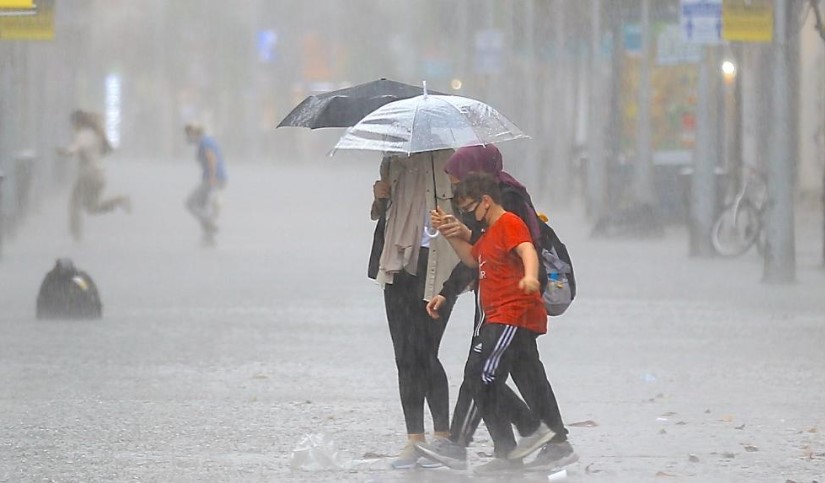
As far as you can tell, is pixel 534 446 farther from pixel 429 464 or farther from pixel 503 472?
pixel 429 464

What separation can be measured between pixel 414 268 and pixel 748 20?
11375 mm

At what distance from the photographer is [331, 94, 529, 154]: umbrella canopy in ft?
25.8

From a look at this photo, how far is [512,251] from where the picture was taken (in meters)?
7.64

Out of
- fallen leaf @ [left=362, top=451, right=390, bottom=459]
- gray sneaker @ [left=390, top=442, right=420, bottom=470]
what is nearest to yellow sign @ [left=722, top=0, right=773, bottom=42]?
fallen leaf @ [left=362, top=451, right=390, bottom=459]

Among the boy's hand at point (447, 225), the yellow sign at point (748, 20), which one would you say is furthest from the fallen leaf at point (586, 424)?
the yellow sign at point (748, 20)

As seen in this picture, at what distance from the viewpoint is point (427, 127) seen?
7953mm

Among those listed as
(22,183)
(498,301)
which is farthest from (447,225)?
(22,183)

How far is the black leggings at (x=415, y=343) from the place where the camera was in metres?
8.16

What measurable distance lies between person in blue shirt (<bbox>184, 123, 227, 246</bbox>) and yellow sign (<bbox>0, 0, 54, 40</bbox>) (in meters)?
5.23

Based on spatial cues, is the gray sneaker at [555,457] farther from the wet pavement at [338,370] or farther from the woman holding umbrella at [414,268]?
the woman holding umbrella at [414,268]

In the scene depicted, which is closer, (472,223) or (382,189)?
(472,223)

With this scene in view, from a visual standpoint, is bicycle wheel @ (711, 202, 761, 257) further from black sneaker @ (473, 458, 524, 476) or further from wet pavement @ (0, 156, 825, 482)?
black sneaker @ (473, 458, 524, 476)

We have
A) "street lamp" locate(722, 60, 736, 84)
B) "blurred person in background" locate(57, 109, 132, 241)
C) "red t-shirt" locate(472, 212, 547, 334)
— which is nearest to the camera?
"red t-shirt" locate(472, 212, 547, 334)

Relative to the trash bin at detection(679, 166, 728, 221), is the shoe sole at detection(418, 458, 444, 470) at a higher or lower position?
lower
